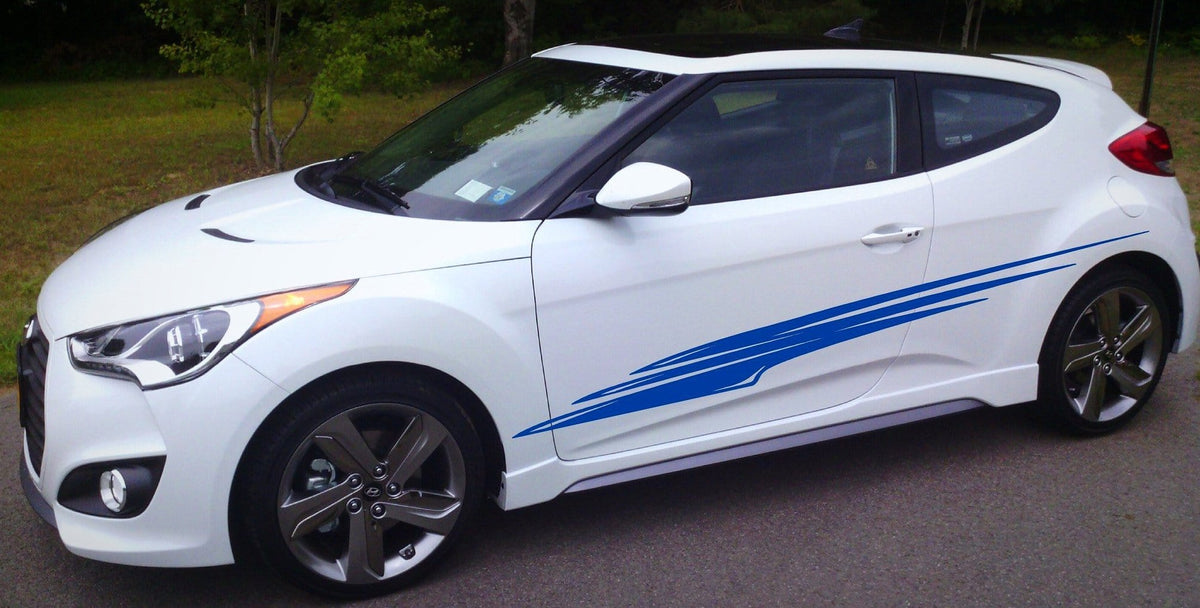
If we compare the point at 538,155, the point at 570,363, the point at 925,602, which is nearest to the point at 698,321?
the point at 570,363

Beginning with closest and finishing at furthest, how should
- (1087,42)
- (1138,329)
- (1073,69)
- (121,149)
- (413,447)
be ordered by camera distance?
1. (413,447)
2. (1138,329)
3. (1073,69)
4. (121,149)
5. (1087,42)

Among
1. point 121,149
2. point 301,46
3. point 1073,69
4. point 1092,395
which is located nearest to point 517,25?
point 301,46

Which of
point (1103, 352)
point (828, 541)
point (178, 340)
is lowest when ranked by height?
point (828, 541)

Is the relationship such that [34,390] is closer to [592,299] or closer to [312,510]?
[312,510]

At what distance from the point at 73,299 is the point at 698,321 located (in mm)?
1933

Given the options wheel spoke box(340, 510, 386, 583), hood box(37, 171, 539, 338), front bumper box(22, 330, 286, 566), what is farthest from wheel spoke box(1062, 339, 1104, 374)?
front bumper box(22, 330, 286, 566)

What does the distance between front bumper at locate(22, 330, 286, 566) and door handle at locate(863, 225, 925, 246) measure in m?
2.02

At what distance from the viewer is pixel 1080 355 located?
438 cm

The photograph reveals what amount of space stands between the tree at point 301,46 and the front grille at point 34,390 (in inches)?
223

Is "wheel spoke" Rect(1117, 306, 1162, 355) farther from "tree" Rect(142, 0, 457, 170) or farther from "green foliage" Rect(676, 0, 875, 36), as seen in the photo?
"green foliage" Rect(676, 0, 875, 36)

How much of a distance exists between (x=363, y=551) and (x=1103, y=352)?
299 centimetres

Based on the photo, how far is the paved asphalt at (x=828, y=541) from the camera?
3441 millimetres

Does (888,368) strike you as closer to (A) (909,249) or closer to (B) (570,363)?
(A) (909,249)

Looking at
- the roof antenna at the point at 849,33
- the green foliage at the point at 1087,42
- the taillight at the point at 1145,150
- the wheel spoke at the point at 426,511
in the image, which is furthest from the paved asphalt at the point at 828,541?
the green foliage at the point at 1087,42
